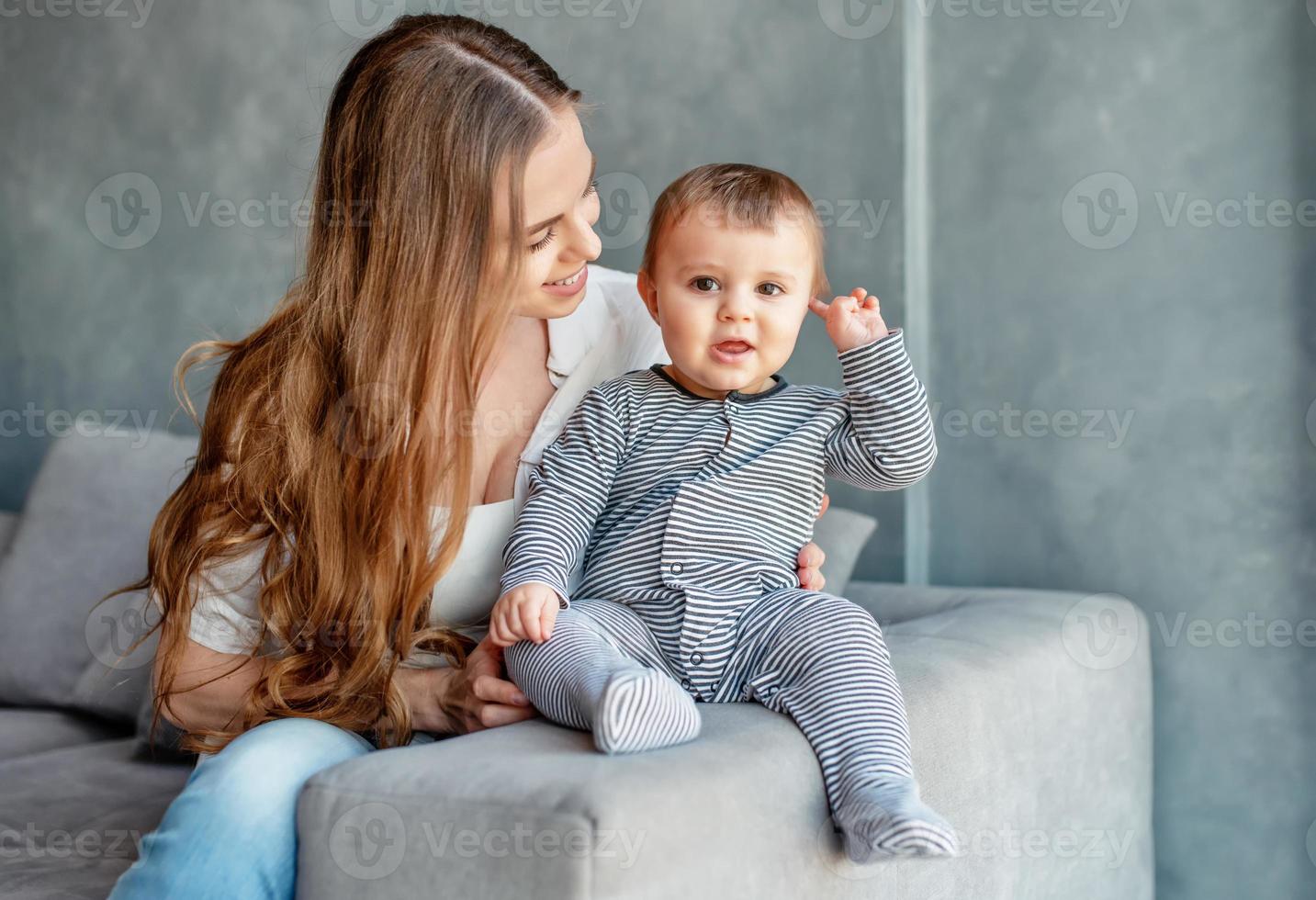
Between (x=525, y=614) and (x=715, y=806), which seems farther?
(x=525, y=614)

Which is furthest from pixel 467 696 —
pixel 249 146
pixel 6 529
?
pixel 249 146

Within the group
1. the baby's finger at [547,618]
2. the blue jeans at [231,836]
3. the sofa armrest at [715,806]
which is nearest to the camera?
the sofa armrest at [715,806]

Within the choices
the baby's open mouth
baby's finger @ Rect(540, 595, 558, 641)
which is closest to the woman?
baby's finger @ Rect(540, 595, 558, 641)

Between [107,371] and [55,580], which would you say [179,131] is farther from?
[55,580]

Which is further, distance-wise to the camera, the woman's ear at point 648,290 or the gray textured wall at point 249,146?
the gray textured wall at point 249,146

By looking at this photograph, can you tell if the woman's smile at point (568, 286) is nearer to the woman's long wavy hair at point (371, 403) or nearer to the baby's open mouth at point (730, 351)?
the woman's long wavy hair at point (371, 403)

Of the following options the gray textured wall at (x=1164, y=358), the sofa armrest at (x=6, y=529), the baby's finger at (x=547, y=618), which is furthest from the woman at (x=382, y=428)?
the sofa armrest at (x=6, y=529)

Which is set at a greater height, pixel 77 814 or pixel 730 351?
pixel 730 351

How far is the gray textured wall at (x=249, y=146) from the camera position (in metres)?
1.96

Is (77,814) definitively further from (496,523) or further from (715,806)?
(715,806)

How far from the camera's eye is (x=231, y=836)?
97 centimetres

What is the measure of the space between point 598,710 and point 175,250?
7.30ft

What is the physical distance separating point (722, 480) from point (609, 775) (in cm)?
A: 44

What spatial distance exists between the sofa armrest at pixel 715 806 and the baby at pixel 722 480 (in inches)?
3.0
